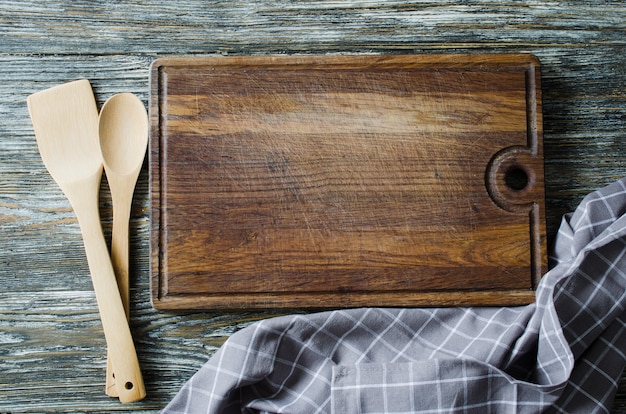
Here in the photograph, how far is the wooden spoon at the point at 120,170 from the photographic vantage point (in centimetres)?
66

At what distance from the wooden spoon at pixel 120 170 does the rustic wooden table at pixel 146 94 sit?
15 mm

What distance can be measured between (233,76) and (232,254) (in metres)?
0.22

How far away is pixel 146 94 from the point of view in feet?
2.26

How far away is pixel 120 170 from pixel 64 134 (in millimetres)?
81

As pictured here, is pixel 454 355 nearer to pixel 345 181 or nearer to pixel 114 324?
pixel 345 181

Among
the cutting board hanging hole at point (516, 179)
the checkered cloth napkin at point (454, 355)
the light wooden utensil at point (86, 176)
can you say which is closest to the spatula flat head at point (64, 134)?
the light wooden utensil at point (86, 176)

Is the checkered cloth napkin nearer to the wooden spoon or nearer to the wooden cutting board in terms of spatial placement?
the wooden cutting board

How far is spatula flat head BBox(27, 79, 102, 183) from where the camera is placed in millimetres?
Answer: 662

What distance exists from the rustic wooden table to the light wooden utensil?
22mm

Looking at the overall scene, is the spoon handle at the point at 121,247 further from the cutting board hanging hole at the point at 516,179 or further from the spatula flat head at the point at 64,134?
the cutting board hanging hole at the point at 516,179

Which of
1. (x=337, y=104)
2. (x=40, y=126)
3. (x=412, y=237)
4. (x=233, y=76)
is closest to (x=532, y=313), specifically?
(x=412, y=237)

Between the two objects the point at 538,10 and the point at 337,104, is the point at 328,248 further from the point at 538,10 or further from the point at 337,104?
the point at 538,10

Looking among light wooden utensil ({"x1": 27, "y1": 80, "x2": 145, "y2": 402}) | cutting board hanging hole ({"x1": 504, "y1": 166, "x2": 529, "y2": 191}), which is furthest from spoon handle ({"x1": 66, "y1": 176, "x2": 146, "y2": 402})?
cutting board hanging hole ({"x1": 504, "y1": 166, "x2": 529, "y2": 191})

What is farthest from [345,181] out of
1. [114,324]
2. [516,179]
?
[114,324]
